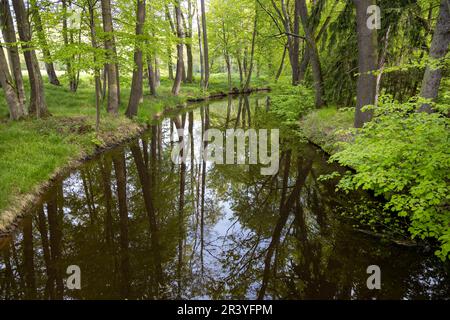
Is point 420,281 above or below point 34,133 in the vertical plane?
below

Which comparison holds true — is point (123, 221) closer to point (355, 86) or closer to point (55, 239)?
point (55, 239)

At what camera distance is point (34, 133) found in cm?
977

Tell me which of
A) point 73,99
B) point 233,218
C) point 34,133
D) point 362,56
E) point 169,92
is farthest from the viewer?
point 169,92

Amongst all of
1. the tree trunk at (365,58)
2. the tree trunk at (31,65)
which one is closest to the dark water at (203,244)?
the tree trunk at (365,58)

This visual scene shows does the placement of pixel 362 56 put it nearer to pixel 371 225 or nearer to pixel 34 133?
pixel 371 225

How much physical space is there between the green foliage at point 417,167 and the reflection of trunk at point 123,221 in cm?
383

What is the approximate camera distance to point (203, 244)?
568 centimetres

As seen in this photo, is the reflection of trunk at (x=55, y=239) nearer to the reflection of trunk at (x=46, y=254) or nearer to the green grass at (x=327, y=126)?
the reflection of trunk at (x=46, y=254)

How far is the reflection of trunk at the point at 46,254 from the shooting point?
167 inches

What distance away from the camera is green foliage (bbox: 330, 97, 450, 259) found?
4426 millimetres

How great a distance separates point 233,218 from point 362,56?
587 cm

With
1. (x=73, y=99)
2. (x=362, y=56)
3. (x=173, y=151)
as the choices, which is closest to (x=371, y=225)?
(x=362, y=56)

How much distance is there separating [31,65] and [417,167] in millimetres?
12700

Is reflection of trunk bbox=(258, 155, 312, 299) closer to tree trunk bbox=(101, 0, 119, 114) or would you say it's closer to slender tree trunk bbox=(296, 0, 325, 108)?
slender tree trunk bbox=(296, 0, 325, 108)
